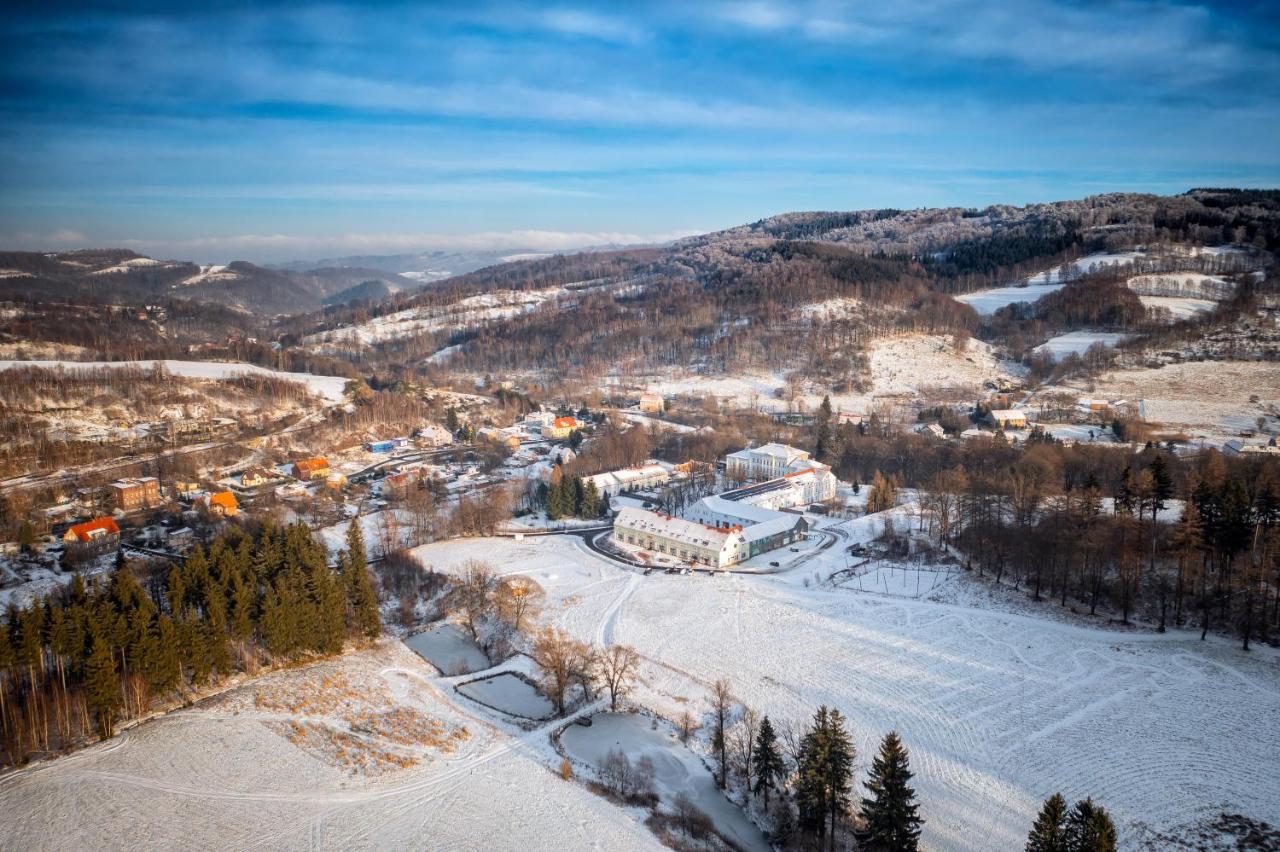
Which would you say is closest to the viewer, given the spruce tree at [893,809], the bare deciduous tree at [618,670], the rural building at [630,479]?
the spruce tree at [893,809]

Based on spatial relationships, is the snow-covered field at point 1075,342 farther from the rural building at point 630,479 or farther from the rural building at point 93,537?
the rural building at point 93,537

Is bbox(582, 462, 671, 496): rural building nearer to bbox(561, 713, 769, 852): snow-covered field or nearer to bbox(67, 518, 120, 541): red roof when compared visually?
bbox(67, 518, 120, 541): red roof

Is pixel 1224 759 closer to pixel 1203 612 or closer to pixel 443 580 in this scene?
pixel 1203 612

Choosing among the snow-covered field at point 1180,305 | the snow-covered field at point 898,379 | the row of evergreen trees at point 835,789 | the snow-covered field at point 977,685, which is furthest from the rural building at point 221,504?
the snow-covered field at point 1180,305

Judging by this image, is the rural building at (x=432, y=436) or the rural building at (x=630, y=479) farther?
the rural building at (x=432, y=436)

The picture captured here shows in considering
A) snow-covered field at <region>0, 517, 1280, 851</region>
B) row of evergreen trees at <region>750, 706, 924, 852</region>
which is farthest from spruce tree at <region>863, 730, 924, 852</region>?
snow-covered field at <region>0, 517, 1280, 851</region>
